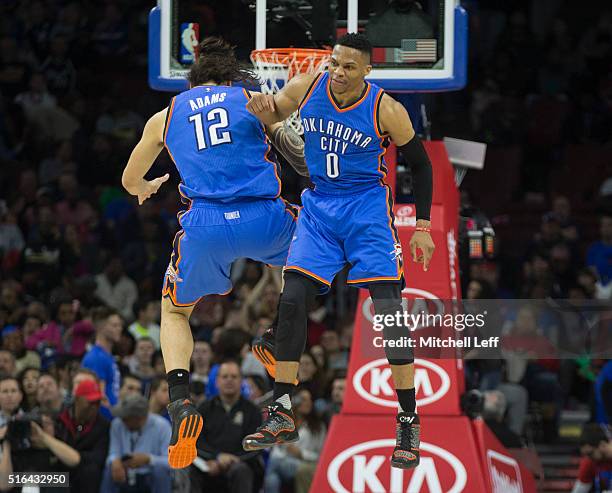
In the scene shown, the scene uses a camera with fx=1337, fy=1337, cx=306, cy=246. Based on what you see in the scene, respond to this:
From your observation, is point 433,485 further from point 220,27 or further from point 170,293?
point 220,27

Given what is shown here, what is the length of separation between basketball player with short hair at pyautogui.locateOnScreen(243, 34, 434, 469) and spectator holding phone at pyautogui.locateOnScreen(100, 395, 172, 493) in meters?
3.82

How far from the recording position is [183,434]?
25.2ft

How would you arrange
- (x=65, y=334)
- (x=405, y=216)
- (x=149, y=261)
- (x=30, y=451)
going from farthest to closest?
1. (x=149, y=261)
2. (x=65, y=334)
3. (x=30, y=451)
4. (x=405, y=216)

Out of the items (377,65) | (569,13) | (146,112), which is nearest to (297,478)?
(377,65)

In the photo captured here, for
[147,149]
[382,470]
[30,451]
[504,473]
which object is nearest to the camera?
[147,149]

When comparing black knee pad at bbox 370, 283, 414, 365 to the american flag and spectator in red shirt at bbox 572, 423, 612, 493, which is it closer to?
the american flag

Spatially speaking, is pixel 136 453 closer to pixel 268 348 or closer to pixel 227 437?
pixel 227 437

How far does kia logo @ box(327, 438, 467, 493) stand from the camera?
9.36 m

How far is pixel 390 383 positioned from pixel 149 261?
631 cm

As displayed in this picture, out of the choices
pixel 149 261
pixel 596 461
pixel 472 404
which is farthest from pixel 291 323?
pixel 149 261

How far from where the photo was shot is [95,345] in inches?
500

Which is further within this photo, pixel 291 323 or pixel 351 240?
pixel 351 240

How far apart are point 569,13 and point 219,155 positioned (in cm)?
1354

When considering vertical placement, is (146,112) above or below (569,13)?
below
